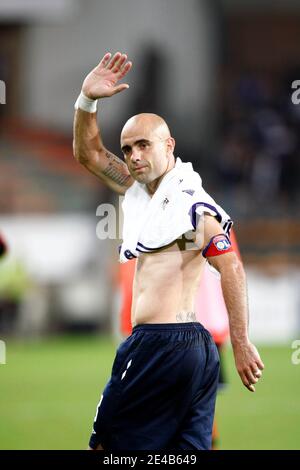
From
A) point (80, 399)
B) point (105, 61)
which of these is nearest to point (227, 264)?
point (105, 61)

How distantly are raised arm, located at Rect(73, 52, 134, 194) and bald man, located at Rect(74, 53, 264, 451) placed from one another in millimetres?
388

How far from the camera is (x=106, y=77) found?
557cm

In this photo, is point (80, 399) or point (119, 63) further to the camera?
point (80, 399)

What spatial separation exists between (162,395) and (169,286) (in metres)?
0.49

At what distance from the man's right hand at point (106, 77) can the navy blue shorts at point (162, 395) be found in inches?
47.2

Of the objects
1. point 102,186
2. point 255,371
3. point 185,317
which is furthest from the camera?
point 102,186

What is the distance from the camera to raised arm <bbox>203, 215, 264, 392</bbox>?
16.2 feet

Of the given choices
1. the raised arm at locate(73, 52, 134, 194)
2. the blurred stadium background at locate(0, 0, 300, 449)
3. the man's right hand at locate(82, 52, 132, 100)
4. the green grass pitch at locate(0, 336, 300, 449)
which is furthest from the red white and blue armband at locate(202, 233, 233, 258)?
the blurred stadium background at locate(0, 0, 300, 449)

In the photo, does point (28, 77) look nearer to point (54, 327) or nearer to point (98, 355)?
point (54, 327)

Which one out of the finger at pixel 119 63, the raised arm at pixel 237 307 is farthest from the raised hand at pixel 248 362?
the finger at pixel 119 63

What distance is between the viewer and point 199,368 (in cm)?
509

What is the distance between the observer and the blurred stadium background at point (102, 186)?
41.9ft

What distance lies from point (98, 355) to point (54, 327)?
125 inches

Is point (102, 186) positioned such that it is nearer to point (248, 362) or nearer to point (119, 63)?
point (119, 63)
